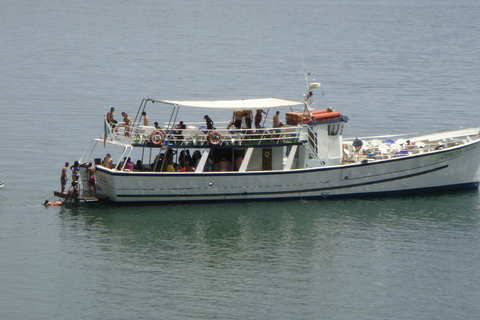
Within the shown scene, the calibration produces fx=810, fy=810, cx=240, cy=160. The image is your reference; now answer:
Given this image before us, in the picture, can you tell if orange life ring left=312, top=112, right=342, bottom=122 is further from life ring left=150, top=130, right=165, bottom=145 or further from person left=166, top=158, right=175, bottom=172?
life ring left=150, top=130, right=165, bottom=145

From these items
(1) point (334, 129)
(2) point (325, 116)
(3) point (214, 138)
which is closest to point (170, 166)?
(3) point (214, 138)

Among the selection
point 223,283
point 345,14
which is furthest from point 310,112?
point 345,14

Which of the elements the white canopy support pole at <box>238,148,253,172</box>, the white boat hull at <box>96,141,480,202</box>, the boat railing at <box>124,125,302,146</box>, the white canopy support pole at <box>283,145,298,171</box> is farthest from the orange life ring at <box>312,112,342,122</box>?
the white canopy support pole at <box>238,148,253,172</box>

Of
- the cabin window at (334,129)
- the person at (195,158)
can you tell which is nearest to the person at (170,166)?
the person at (195,158)

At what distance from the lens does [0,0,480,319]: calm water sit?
28594 millimetres

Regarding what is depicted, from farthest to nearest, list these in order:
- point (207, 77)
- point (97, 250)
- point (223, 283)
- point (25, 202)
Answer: point (207, 77) < point (25, 202) < point (97, 250) < point (223, 283)

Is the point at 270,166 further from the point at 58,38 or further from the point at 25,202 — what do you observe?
the point at 58,38

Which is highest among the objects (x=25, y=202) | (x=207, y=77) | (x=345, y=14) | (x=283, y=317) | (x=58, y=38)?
(x=345, y=14)

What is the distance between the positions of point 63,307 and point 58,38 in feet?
279

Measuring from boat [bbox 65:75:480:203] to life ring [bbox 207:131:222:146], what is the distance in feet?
0.15

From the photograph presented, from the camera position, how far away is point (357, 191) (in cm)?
3956

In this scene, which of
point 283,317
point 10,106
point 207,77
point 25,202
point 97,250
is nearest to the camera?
point 283,317

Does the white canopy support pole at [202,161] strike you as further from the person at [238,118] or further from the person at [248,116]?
the person at [248,116]

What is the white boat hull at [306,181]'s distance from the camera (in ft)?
124
